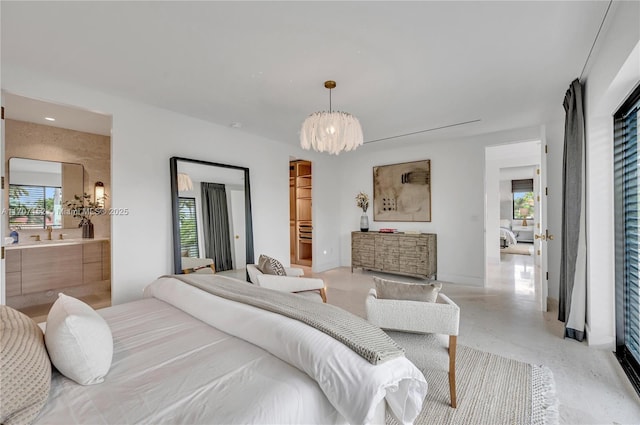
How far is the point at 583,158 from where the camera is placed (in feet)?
8.75

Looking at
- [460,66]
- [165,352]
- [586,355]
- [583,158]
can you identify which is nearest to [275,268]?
[165,352]

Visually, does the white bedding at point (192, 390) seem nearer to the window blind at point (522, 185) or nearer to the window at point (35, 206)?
the window at point (35, 206)

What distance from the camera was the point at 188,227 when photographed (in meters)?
3.72

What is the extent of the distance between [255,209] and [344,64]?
9.02 ft

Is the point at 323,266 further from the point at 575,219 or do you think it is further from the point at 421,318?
the point at 421,318

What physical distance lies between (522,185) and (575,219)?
350 inches

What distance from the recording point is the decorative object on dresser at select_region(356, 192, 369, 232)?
5918 mm

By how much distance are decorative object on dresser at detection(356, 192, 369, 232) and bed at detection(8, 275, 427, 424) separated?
4.51m

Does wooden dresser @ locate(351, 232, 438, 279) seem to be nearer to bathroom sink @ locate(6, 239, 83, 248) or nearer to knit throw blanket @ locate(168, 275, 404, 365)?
→ knit throw blanket @ locate(168, 275, 404, 365)

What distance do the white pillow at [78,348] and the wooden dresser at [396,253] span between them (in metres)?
4.59

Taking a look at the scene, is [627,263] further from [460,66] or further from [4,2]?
[4,2]

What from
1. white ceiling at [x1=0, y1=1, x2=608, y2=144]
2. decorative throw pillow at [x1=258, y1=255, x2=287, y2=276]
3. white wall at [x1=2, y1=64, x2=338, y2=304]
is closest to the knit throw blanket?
decorative throw pillow at [x1=258, y1=255, x2=287, y2=276]

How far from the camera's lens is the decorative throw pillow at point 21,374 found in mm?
917

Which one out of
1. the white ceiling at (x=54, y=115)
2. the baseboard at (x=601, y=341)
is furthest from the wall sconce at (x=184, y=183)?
the baseboard at (x=601, y=341)
